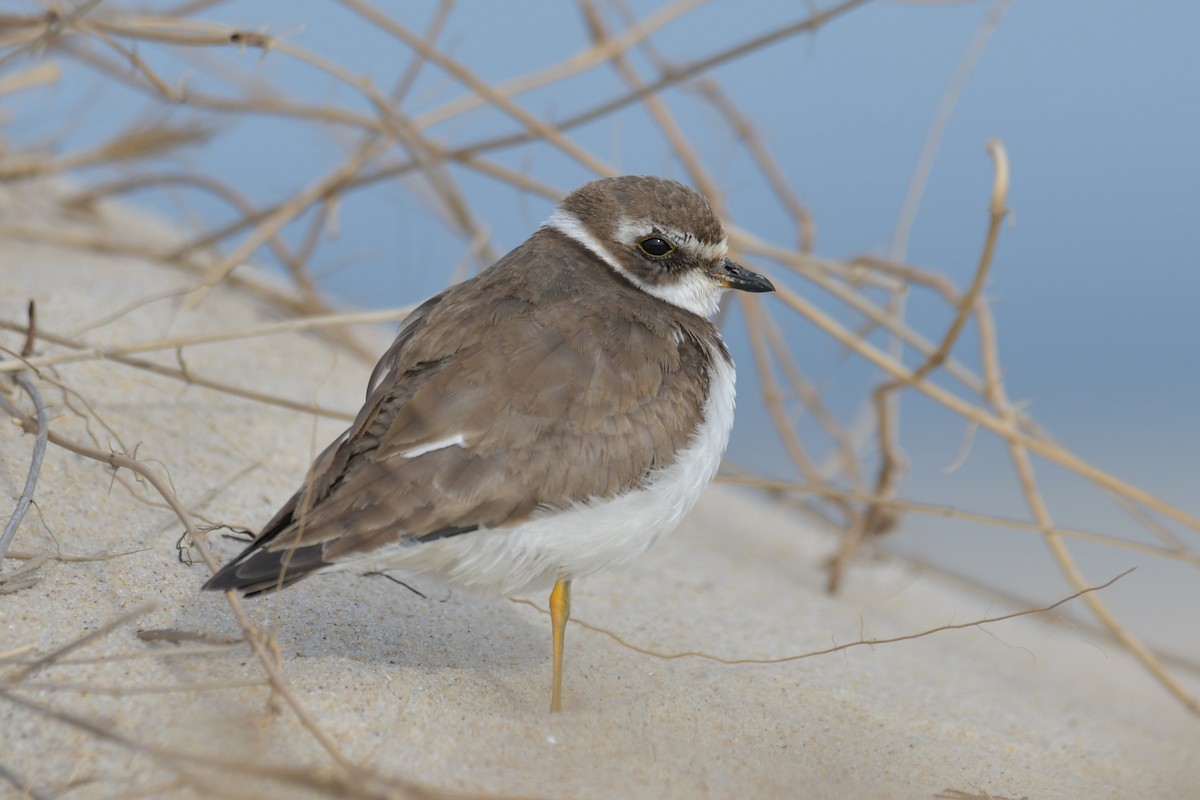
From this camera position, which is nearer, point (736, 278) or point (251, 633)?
point (251, 633)

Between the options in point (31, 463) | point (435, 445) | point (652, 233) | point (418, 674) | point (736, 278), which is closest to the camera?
point (435, 445)

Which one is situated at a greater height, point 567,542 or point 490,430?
point 490,430

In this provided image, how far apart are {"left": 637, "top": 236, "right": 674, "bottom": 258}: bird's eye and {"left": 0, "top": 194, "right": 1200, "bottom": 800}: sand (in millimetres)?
1115

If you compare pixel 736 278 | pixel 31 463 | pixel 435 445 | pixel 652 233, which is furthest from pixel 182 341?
pixel 736 278

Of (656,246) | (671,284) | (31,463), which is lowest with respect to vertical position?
(31,463)

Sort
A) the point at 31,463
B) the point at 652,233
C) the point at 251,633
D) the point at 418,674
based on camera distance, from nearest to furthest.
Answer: the point at 251,633
the point at 418,674
the point at 31,463
the point at 652,233

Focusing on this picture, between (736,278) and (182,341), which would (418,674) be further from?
(736,278)

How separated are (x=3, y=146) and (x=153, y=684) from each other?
3.95 m

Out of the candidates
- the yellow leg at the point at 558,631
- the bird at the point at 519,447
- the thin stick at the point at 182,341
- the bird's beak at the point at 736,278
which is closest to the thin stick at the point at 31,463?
the thin stick at the point at 182,341

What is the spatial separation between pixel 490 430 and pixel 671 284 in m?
0.94

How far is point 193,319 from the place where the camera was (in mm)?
4719

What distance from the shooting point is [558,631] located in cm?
290

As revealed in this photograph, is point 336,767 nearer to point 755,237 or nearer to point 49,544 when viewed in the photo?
point 49,544

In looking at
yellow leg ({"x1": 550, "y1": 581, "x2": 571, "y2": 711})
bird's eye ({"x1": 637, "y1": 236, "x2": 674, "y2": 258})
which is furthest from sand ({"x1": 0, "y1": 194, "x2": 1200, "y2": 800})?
bird's eye ({"x1": 637, "y1": 236, "x2": 674, "y2": 258})
